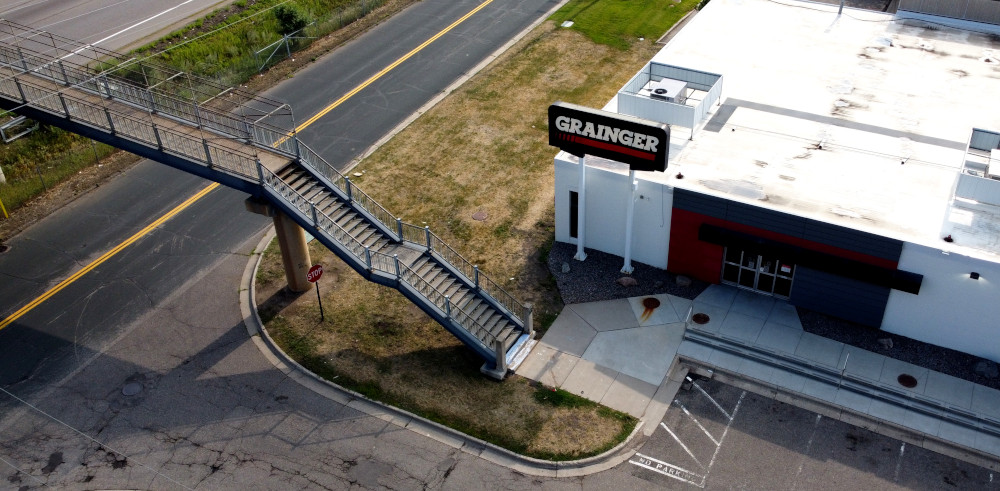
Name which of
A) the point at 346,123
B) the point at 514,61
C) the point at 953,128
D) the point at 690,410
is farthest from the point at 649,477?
the point at 514,61

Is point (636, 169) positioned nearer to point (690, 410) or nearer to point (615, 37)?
point (690, 410)

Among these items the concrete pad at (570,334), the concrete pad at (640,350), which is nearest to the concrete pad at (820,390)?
the concrete pad at (640,350)

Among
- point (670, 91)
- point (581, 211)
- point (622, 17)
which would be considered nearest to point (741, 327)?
point (581, 211)

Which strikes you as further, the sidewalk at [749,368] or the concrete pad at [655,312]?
the concrete pad at [655,312]

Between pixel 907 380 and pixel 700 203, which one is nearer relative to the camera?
pixel 907 380

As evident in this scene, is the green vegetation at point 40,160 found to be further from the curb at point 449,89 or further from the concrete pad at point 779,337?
the concrete pad at point 779,337

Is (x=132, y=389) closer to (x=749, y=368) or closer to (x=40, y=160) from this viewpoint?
(x=40, y=160)
